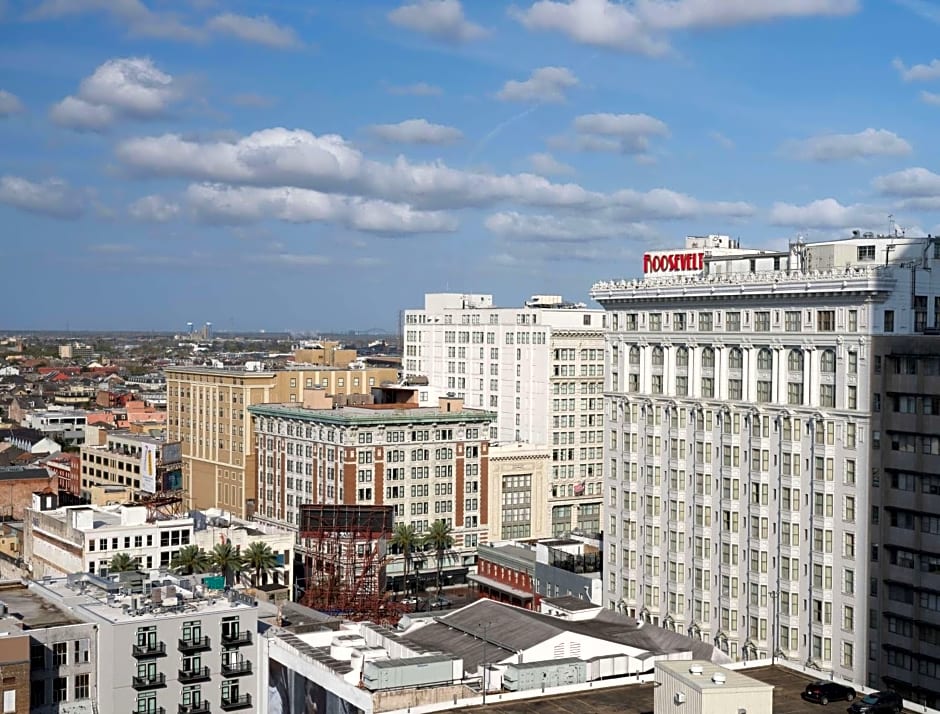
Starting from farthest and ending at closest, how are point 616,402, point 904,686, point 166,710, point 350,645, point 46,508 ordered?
point 46,508, point 616,402, point 904,686, point 166,710, point 350,645

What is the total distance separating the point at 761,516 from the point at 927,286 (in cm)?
2525

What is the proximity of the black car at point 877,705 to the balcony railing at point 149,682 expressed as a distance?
164 ft

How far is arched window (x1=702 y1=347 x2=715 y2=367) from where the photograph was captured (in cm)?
12506

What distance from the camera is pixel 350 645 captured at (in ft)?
296

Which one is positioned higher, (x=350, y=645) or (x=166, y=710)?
(x=350, y=645)

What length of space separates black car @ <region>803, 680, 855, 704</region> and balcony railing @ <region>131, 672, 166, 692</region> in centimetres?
4722

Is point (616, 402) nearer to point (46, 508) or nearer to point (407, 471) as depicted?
point (407, 471)

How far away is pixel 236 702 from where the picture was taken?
101m

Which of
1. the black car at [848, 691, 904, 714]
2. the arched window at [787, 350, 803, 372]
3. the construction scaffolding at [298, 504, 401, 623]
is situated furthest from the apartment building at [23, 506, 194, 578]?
the black car at [848, 691, 904, 714]

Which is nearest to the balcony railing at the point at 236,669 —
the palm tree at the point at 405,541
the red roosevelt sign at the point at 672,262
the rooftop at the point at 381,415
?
the red roosevelt sign at the point at 672,262

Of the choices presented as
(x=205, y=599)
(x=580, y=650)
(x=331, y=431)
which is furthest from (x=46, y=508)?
(x=580, y=650)

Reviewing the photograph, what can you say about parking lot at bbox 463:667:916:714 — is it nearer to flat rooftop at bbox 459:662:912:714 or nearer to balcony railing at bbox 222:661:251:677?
flat rooftop at bbox 459:662:912:714

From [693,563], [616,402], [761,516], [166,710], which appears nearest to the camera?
[166,710]

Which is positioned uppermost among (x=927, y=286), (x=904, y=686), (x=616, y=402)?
(x=927, y=286)
